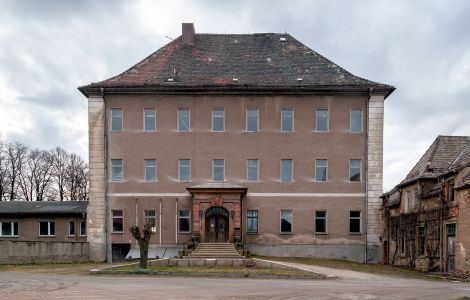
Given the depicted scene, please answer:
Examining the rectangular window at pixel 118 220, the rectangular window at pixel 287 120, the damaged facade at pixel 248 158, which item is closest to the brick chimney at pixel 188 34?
the damaged facade at pixel 248 158

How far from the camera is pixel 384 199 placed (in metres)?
34.2

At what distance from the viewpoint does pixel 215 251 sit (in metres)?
30.0

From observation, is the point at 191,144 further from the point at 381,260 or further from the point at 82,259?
the point at 381,260

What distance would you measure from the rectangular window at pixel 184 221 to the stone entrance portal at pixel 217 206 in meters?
1.43

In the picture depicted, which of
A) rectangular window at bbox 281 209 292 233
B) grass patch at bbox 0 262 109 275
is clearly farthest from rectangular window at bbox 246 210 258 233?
grass patch at bbox 0 262 109 275

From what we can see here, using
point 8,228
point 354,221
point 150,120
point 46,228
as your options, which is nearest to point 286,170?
point 354,221

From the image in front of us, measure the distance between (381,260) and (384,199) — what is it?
3.70 m

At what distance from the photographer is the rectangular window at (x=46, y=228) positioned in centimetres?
3753

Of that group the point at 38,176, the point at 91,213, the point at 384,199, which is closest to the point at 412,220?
the point at 384,199

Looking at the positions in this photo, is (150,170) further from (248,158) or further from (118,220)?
(248,158)

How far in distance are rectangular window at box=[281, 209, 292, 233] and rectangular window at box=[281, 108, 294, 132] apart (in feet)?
16.6

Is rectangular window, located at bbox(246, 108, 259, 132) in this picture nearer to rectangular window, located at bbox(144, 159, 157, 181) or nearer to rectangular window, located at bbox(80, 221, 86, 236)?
rectangular window, located at bbox(144, 159, 157, 181)

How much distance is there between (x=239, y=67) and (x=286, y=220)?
1021 centimetres

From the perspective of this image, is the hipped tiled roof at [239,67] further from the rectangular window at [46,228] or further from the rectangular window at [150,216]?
the rectangular window at [46,228]
